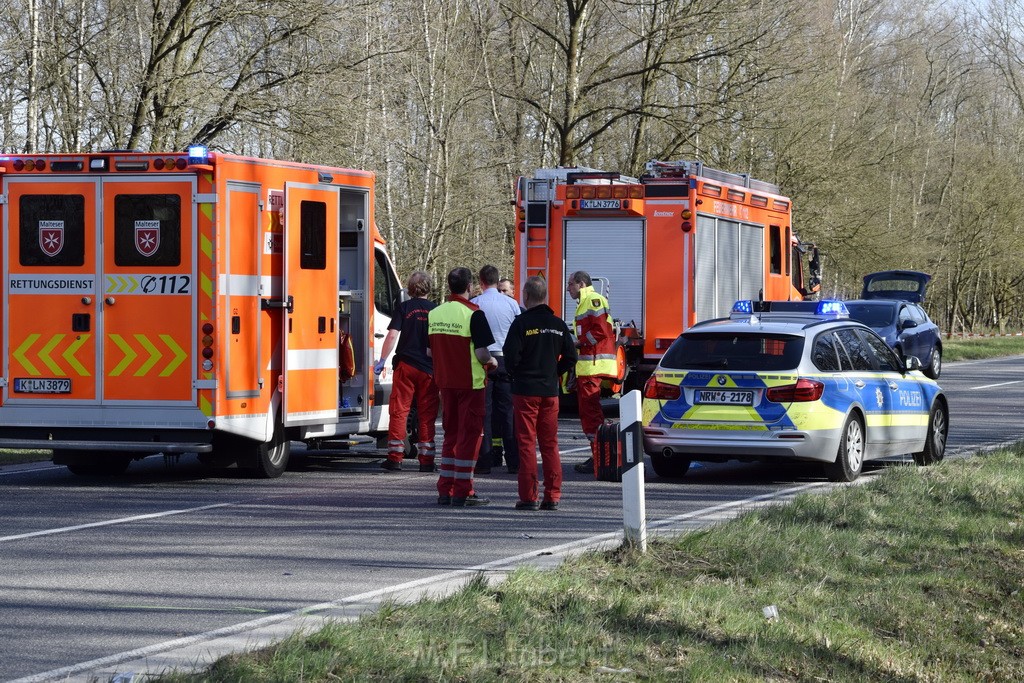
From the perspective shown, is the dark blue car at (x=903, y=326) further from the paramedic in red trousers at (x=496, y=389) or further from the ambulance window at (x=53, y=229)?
the ambulance window at (x=53, y=229)

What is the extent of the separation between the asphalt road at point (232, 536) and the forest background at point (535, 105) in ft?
34.1

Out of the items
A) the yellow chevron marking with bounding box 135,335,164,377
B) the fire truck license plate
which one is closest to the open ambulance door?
the yellow chevron marking with bounding box 135,335,164,377

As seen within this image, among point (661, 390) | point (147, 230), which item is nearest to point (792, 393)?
point (661, 390)

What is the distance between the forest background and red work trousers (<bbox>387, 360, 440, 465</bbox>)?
36.1ft

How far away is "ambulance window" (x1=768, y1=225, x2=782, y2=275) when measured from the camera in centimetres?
2319

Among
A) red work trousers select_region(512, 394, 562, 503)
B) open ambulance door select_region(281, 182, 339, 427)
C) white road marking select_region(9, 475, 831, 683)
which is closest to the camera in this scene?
white road marking select_region(9, 475, 831, 683)

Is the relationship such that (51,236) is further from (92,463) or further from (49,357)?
(92,463)

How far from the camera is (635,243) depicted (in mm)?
20000

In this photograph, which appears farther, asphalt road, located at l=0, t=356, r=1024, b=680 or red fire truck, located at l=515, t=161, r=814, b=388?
red fire truck, located at l=515, t=161, r=814, b=388

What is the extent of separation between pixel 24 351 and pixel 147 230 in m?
1.55

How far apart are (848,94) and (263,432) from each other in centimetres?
3562

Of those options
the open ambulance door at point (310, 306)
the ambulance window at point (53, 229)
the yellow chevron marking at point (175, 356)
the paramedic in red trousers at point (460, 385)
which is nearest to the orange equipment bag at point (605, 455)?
the paramedic in red trousers at point (460, 385)

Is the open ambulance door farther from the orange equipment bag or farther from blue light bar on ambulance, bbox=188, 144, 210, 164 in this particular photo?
the orange equipment bag

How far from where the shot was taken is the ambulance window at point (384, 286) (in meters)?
15.0
